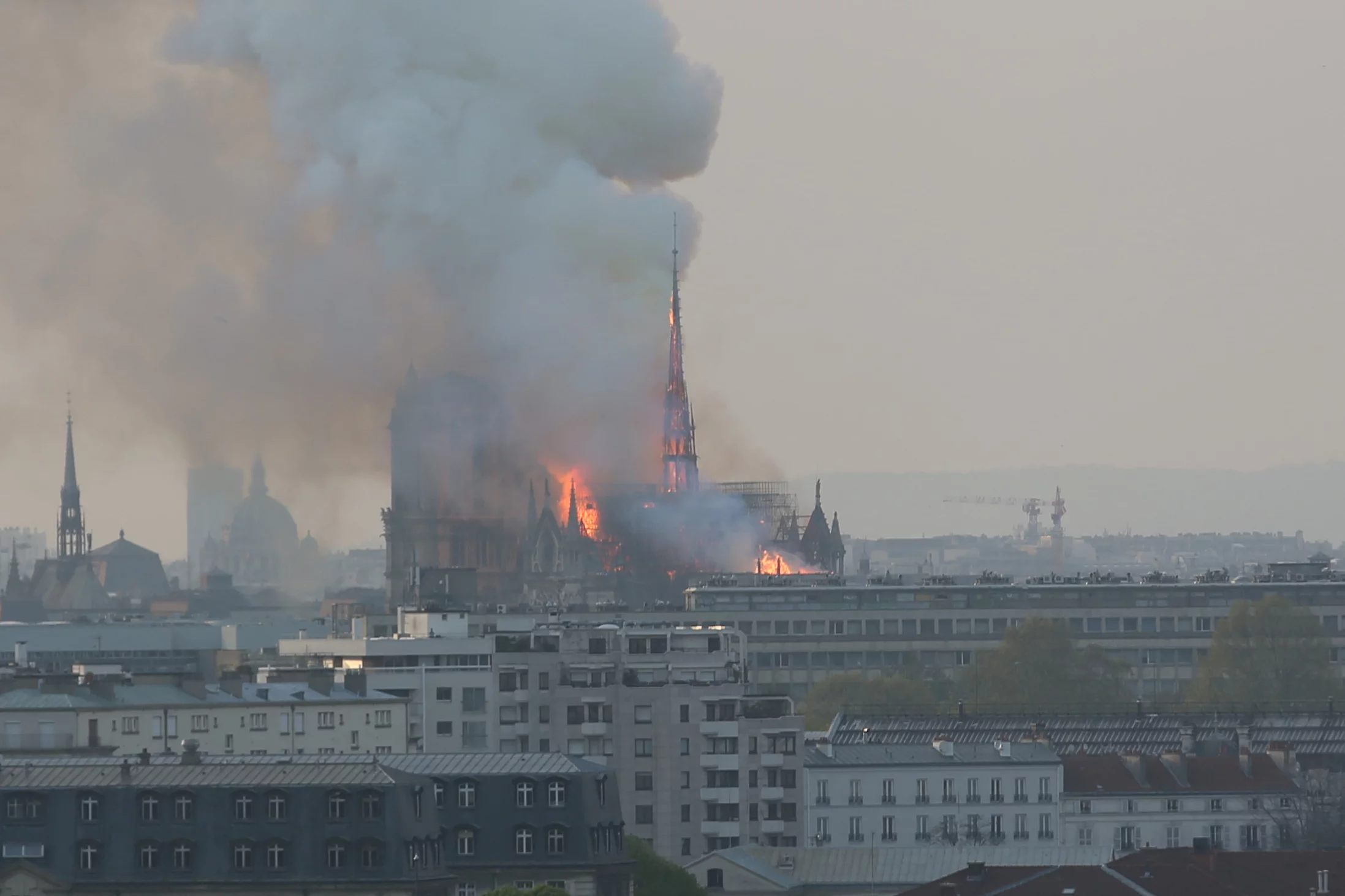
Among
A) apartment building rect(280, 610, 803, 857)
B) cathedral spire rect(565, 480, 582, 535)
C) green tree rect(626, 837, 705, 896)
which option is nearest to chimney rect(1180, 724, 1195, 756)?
apartment building rect(280, 610, 803, 857)

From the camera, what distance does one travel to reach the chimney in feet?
318

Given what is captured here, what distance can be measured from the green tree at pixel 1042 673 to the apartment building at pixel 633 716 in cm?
3733

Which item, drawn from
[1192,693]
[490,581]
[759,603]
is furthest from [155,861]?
[490,581]

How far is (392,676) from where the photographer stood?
318 ft

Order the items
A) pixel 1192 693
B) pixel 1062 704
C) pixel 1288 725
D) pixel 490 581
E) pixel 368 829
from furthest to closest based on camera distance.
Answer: pixel 490 581, pixel 1192 693, pixel 1062 704, pixel 1288 725, pixel 368 829

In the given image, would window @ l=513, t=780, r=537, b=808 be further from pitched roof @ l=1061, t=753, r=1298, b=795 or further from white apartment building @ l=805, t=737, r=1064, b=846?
pitched roof @ l=1061, t=753, r=1298, b=795

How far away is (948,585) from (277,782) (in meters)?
108

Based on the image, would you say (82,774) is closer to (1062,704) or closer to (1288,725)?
(1288,725)

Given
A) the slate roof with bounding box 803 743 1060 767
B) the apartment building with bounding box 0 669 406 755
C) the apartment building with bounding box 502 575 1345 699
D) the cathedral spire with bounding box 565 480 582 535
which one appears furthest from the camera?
the cathedral spire with bounding box 565 480 582 535

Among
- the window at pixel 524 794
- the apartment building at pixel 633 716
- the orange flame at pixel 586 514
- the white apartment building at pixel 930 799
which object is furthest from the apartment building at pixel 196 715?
the orange flame at pixel 586 514

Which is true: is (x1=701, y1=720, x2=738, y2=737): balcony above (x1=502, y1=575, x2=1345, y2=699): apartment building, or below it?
below

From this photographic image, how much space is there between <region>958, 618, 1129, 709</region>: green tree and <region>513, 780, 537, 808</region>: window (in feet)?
216

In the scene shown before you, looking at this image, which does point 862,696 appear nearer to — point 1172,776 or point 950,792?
point 1172,776

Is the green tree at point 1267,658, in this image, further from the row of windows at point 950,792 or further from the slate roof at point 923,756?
the row of windows at point 950,792
